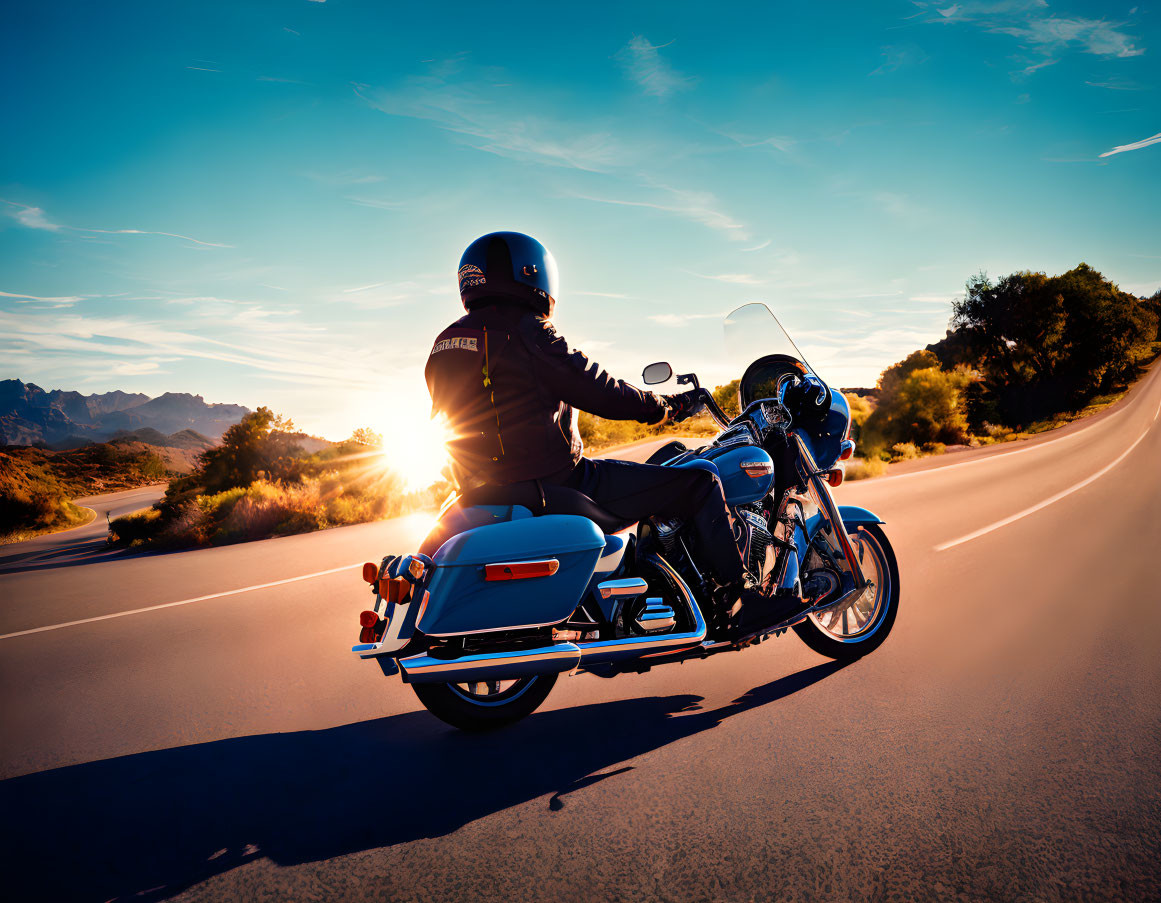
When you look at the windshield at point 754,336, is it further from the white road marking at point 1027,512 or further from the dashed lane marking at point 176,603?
the dashed lane marking at point 176,603

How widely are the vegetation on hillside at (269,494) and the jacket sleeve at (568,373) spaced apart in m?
9.69

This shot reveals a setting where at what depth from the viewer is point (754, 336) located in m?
3.92

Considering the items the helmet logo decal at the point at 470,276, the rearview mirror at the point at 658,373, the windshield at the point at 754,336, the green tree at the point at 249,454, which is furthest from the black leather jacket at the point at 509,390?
the green tree at the point at 249,454

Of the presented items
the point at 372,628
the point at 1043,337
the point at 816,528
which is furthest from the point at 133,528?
the point at 1043,337

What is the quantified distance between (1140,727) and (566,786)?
266 centimetres

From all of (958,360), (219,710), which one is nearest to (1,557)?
(219,710)

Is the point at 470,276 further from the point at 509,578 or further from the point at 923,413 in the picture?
the point at 923,413

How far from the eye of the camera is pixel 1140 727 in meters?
2.59

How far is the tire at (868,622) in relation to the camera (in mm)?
3432

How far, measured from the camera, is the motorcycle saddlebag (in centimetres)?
233

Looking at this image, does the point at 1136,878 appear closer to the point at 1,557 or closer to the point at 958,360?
the point at 1,557

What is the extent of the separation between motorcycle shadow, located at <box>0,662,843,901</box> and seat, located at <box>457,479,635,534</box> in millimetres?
1067

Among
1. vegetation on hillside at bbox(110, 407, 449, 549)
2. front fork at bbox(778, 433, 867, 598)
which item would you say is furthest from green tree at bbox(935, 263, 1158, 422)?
front fork at bbox(778, 433, 867, 598)

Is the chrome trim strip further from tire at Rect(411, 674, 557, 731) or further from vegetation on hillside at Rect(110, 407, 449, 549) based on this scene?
vegetation on hillside at Rect(110, 407, 449, 549)
